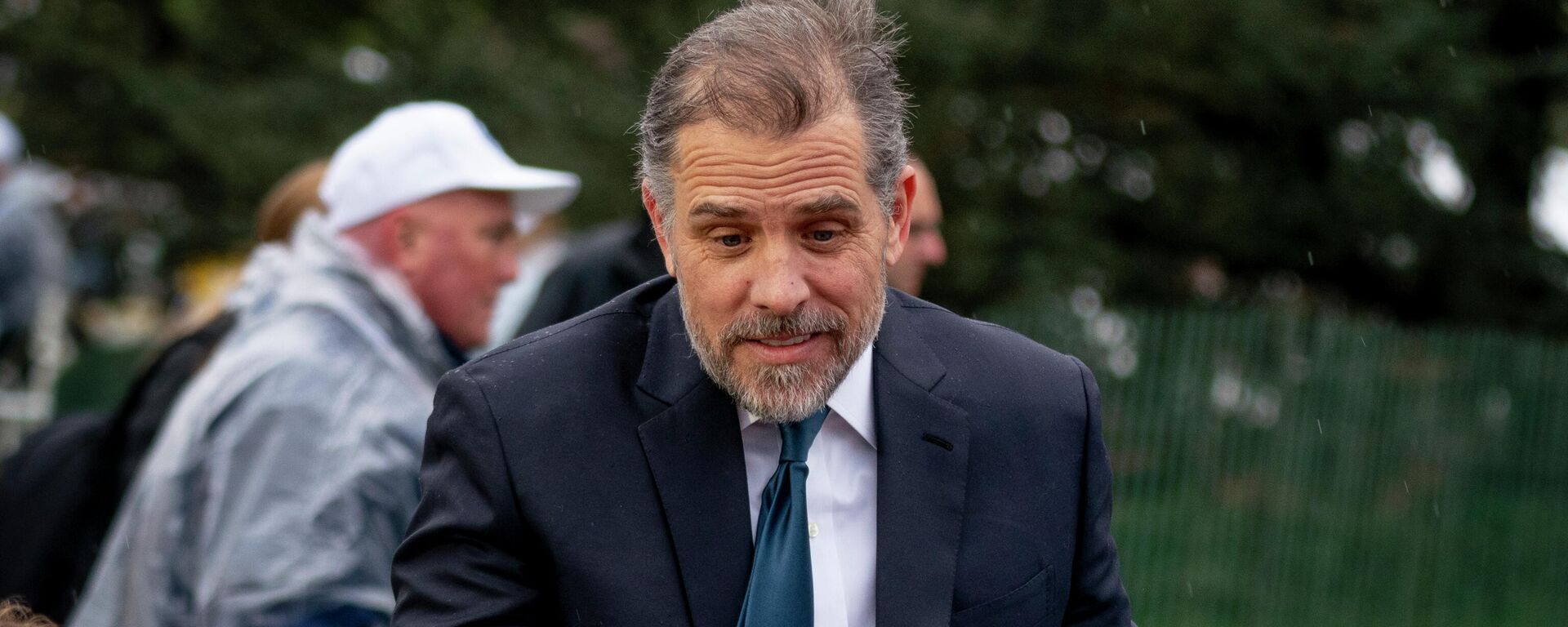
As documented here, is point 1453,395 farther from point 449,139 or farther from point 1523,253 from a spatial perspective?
point 449,139

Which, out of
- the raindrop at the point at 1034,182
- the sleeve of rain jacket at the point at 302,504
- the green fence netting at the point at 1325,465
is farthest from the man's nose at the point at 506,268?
the raindrop at the point at 1034,182

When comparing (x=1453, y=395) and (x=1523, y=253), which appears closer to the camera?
(x=1453, y=395)

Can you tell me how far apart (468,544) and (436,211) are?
2.10 m

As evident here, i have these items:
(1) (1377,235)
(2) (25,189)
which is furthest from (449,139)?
(1) (1377,235)

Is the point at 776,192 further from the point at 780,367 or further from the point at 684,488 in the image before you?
the point at 684,488

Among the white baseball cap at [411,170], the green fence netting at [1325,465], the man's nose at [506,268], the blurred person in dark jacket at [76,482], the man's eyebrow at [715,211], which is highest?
the man's eyebrow at [715,211]

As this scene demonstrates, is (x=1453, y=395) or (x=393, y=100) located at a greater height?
(x=393, y=100)

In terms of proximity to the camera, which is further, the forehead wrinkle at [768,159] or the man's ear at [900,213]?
the man's ear at [900,213]

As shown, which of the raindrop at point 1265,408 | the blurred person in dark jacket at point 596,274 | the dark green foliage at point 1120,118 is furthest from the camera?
the dark green foliage at point 1120,118

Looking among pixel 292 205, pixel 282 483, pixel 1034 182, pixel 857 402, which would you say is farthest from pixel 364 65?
pixel 857 402

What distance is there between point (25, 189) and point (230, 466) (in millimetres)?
5239

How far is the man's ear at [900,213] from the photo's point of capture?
8.62 ft

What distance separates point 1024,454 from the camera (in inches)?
101

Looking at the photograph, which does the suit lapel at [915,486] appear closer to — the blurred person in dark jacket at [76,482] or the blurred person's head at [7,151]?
the blurred person in dark jacket at [76,482]
